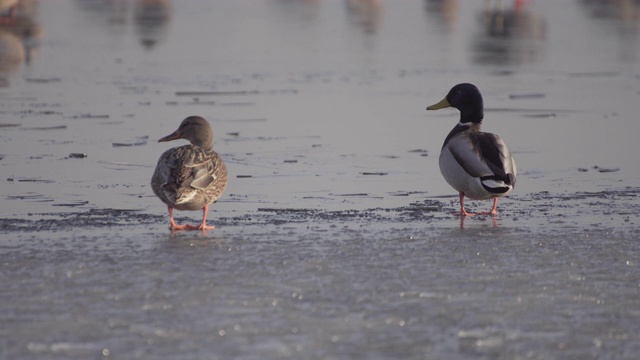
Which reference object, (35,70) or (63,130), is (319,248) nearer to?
(63,130)

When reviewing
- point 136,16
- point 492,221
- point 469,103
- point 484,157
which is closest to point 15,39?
point 136,16

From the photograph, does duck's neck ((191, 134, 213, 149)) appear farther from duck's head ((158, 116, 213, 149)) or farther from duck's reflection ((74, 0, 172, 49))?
duck's reflection ((74, 0, 172, 49))

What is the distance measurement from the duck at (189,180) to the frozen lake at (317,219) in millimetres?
159

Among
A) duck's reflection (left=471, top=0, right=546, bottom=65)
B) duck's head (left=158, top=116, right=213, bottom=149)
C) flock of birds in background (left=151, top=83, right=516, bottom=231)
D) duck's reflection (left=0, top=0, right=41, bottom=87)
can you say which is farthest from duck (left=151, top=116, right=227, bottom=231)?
duck's reflection (left=471, top=0, right=546, bottom=65)

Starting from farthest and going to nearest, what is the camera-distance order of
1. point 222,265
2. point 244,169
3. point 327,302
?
1. point 244,169
2. point 222,265
3. point 327,302

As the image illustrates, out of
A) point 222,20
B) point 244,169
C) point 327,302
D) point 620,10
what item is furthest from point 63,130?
point 620,10

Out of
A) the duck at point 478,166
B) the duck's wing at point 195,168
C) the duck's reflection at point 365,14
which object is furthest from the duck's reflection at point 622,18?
the duck's wing at point 195,168

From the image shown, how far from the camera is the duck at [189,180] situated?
7590 mm

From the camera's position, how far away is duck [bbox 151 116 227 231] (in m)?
7.59

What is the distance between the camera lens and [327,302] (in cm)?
549

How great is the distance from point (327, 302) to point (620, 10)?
35.7 meters

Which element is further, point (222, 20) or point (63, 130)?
point (222, 20)

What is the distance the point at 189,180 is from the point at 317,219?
2.70 feet

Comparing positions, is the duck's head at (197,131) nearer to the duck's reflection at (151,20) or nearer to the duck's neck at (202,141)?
the duck's neck at (202,141)
